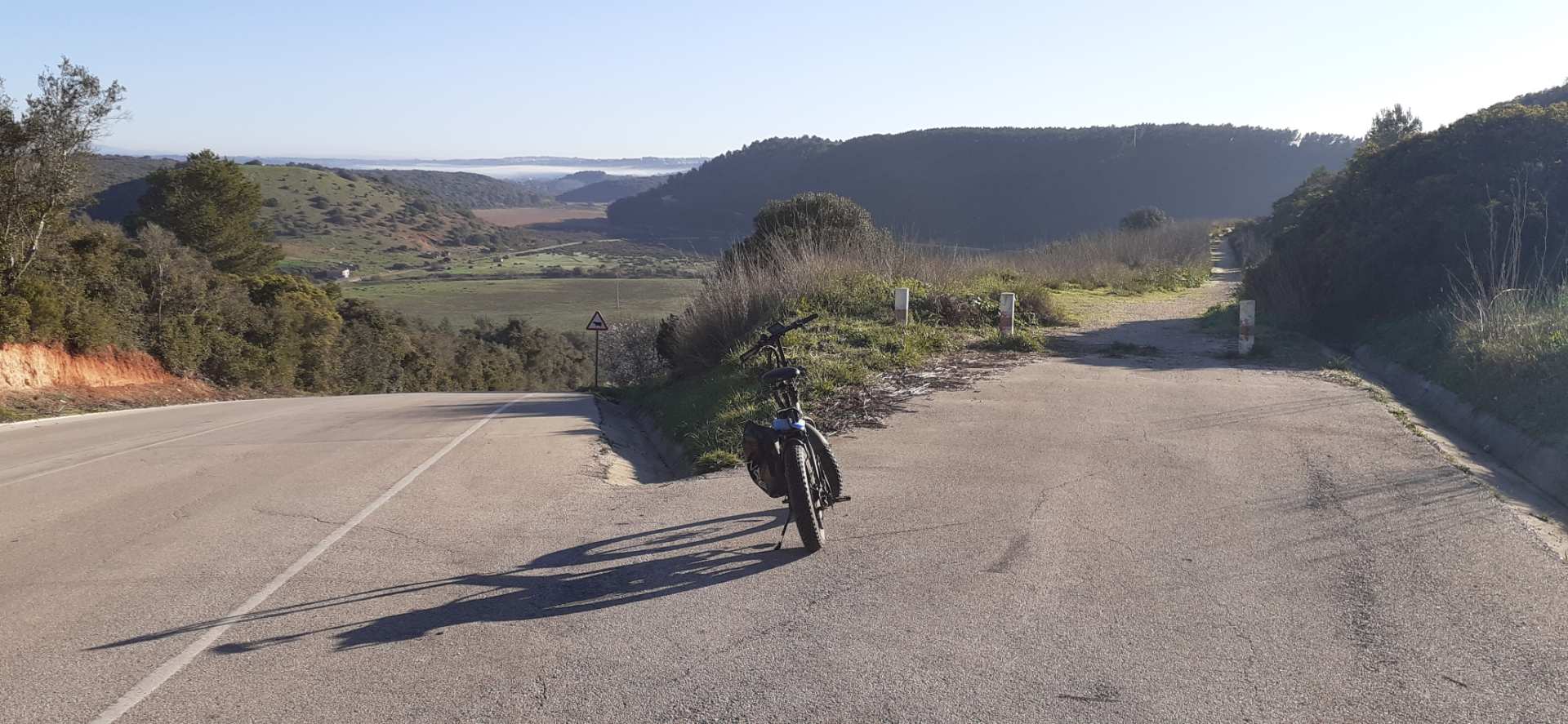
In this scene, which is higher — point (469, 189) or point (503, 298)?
point (469, 189)

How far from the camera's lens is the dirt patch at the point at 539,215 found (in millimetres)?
84750

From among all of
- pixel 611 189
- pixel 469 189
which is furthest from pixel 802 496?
pixel 469 189

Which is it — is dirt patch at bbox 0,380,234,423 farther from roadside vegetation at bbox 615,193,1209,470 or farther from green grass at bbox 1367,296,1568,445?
green grass at bbox 1367,296,1568,445

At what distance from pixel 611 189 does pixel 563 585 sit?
9765 centimetres

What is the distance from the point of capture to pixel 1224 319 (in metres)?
19.4

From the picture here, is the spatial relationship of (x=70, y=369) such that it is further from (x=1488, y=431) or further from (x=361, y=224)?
(x=361, y=224)

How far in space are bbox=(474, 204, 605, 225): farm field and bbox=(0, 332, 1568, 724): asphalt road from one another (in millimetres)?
74677

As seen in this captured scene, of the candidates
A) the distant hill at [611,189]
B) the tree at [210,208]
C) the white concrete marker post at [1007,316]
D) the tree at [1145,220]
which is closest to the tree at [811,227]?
the white concrete marker post at [1007,316]

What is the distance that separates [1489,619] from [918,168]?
276ft

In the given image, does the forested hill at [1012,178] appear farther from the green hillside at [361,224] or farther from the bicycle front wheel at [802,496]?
the bicycle front wheel at [802,496]

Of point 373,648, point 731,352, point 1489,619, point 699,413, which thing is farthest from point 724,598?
point 731,352

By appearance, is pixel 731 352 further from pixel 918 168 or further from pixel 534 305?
pixel 918 168

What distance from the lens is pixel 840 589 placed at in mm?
5688

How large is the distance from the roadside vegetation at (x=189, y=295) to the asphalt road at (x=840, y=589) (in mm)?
15935
